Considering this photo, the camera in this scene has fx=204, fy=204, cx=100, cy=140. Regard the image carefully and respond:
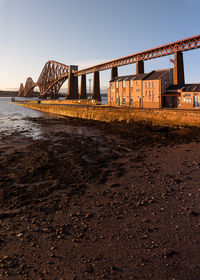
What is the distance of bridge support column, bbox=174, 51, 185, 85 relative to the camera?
136ft

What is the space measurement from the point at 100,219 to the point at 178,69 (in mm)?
42585

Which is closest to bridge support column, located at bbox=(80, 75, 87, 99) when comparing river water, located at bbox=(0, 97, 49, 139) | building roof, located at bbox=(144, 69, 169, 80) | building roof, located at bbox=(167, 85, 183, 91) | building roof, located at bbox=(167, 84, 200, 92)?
river water, located at bbox=(0, 97, 49, 139)

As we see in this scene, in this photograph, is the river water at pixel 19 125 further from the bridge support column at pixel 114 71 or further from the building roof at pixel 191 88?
the bridge support column at pixel 114 71

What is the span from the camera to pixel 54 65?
445ft

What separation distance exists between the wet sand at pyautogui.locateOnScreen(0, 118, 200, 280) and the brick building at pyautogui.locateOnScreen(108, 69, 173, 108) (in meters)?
27.4

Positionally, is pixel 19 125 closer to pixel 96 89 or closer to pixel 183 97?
pixel 183 97

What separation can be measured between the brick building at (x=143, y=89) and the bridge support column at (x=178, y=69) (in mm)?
1156

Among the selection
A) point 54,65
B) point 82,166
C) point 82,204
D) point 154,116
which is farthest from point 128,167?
point 54,65

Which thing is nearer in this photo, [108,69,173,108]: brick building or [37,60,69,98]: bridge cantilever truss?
[108,69,173,108]: brick building

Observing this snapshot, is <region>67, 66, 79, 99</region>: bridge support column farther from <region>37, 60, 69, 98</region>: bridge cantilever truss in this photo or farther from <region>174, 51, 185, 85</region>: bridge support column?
<region>174, 51, 185, 85</region>: bridge support column

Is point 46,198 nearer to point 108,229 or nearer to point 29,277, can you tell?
point 108,229

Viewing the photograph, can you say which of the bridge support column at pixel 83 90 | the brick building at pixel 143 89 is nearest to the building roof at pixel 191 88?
the brick building at pixel 143 89

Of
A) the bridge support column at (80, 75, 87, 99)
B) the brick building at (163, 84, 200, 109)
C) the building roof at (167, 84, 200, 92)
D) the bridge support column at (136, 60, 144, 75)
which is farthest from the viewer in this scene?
the bridge support column at (80, 75, 87, 99)

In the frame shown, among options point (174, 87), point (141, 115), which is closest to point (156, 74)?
point (174, 87)
